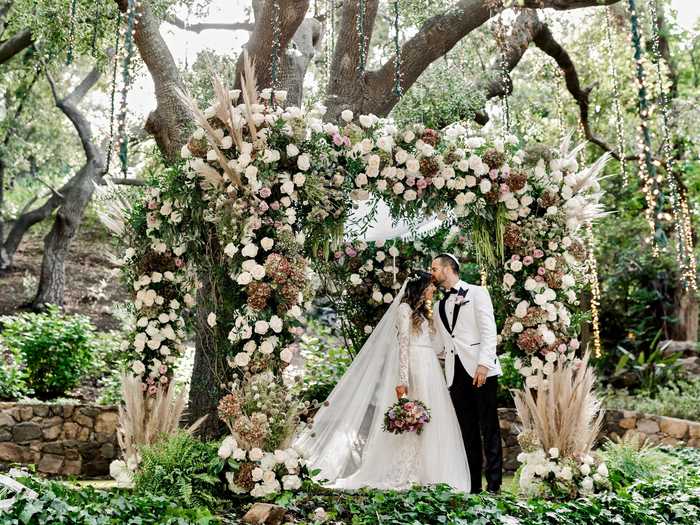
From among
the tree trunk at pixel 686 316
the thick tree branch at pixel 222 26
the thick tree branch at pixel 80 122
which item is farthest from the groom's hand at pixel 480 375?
the thick tree branch at pixel 80 122

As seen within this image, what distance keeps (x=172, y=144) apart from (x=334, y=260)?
203 cm

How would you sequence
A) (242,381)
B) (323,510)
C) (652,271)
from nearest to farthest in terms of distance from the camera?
(323,510), (242,381), (652,271)

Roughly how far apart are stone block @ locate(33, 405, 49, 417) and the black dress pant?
4521 mm

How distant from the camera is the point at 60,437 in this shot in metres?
8.07

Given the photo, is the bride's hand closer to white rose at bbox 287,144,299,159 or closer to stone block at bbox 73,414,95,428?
white rose at bbox 287,144,299,159

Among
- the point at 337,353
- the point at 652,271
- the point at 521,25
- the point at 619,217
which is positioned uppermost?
the point at 521,25

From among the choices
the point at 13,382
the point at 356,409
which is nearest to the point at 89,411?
the point at 13,382

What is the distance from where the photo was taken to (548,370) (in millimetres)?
5758

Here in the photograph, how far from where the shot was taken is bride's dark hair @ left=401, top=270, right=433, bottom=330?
6355 millimetres

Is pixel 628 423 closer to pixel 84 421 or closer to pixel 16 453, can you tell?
pixel 84 421

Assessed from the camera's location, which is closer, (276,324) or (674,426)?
(276,324)

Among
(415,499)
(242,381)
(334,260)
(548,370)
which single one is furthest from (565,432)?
(334,260)

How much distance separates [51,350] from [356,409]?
4.62 metres

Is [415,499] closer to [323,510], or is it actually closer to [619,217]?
[323,510]
